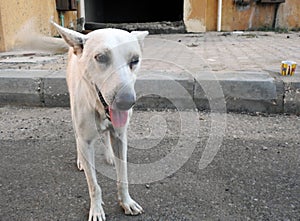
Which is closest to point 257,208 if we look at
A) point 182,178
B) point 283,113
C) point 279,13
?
point 182,178

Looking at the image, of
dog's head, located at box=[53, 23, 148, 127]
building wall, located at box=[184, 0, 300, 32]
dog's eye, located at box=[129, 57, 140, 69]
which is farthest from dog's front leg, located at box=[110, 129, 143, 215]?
building wall, located at box=[184, 0, 300, 32]

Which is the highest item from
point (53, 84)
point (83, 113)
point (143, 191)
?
point (83, 113)

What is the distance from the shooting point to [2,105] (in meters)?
3.58

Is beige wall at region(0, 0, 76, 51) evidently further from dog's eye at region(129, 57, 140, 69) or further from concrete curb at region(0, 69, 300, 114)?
dog's eye at region(129, 57, 140, 69)

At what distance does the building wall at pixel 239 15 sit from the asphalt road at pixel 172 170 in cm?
620

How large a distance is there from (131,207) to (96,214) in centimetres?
20

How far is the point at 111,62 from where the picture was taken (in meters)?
1.43

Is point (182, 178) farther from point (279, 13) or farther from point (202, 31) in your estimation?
point (279, 13)

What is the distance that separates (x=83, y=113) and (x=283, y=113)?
235 centimetres

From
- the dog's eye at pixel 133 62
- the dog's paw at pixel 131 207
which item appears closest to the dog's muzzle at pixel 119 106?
the dog's eye at pixel 133 62

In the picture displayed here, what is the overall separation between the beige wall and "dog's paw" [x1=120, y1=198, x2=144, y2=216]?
12.2 feet

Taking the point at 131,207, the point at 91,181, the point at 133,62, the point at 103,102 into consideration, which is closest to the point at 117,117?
the point at 103,102

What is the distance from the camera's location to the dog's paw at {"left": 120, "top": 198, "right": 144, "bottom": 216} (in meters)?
1.78

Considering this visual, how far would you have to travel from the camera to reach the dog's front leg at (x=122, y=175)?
5.87 feet
